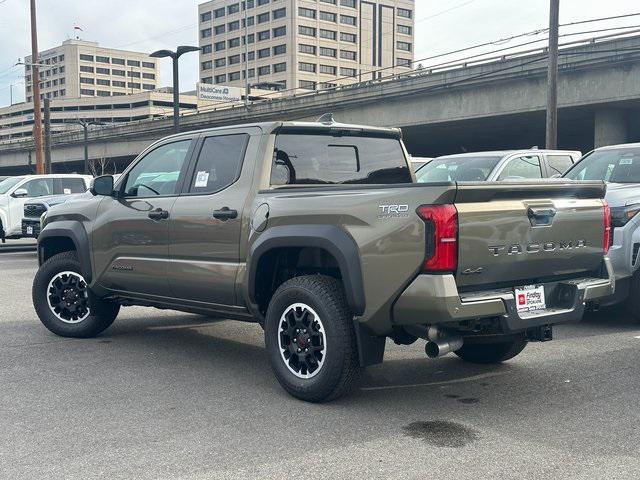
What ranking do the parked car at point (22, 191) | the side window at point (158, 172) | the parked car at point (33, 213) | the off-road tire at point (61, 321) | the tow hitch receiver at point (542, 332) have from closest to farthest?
1. the tow hitch receiver at point (542, 332)
2. the side window at point (158, 172)
3. the off-road tire at point (61, 321)
4. the parked car at point (33, 213)
5. the parked car at point (22, 191)

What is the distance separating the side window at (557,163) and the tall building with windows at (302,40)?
103 metres

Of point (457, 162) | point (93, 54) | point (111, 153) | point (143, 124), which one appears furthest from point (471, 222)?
point (93, 54)

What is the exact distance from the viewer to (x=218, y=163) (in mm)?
5945

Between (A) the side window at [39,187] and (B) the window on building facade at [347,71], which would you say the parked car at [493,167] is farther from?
(B) the window on building facade at [347,71]

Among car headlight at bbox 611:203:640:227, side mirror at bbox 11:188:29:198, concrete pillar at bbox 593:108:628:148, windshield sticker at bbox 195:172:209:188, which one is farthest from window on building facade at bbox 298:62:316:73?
windshield sticker at bbox 195:172:209:188

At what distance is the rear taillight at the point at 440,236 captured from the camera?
14.3 ft

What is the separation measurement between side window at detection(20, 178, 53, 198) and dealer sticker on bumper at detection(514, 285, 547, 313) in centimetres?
1471

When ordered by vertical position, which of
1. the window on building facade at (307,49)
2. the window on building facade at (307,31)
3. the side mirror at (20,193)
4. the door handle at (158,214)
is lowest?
the side mirror at (20,193)

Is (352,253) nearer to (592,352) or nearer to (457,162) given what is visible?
(592,352)

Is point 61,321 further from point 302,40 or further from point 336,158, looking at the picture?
point 302,40

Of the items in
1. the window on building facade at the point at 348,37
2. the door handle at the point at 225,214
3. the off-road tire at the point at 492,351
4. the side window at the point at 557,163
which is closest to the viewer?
the door handle at the point at 225,214

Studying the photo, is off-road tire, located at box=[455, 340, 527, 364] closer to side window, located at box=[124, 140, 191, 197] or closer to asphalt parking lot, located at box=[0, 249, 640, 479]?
asphalt parking lot, located at box=[0, 249, 640, 479]

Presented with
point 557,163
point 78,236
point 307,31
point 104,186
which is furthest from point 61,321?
point 307,31

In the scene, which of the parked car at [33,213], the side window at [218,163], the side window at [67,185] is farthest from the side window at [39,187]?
the side window at [218,163]
